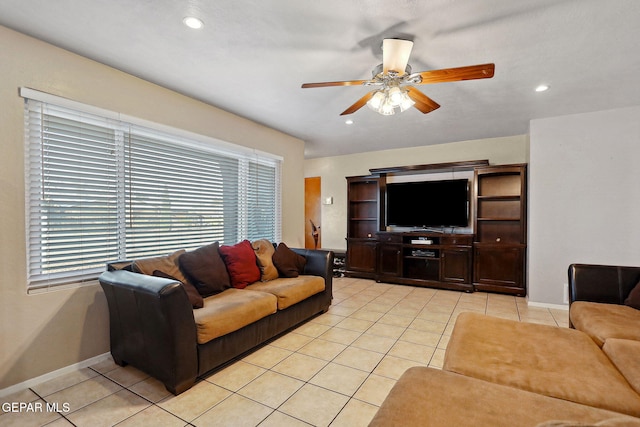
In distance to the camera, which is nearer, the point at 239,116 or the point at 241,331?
the point at 241,331

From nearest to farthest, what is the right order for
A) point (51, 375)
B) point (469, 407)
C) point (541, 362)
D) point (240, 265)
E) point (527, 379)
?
point (469, 407), point (527, 379), point (541, 362), point (51, 375), point (240, 265)

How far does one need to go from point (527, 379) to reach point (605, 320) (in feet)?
4.01

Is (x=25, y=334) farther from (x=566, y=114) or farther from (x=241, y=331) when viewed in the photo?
(x=566, y=114)

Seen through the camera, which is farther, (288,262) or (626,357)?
(288,262)

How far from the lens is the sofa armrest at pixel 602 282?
2.39m

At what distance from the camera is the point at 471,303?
13.1ft

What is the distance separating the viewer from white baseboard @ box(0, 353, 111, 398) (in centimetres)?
199

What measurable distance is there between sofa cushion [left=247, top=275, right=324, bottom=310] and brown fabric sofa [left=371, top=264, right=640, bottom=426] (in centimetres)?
155

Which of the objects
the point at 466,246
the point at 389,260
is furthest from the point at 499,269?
the point at 389,260

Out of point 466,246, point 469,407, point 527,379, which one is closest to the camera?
point 469,407

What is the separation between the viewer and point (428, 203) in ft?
16.5

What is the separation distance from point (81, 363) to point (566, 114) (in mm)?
5615

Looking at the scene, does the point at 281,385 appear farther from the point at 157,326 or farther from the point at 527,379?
the point at 527,379

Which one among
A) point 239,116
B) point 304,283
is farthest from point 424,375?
point 239,116
